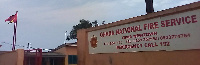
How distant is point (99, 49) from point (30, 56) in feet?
49.0

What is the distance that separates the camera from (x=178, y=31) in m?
7.51

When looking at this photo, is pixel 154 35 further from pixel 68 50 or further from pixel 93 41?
pixel 68 50

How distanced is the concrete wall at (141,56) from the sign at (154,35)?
125 millimetres

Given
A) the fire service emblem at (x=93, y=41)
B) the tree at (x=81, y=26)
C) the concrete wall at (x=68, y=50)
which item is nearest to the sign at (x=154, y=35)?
the fire service emblem at (x=93, y=41)

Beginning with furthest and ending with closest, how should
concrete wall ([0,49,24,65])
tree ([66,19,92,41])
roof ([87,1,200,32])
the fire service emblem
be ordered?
tree ([66,19,92,41]) < concrete wall ([0,49,24,65]) < the fire service emblem < roof ([87,1,200,32])

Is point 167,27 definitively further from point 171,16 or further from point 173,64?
point 173,64

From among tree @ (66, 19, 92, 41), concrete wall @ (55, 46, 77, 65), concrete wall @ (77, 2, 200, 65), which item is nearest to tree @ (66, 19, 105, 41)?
tree @ (66, 19, 92, 41)

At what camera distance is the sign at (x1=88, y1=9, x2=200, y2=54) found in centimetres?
719

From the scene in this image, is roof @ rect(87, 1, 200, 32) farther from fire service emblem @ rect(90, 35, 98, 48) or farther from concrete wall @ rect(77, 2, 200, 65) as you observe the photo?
fire service emblem @ rect(90, 35, 98, 48)

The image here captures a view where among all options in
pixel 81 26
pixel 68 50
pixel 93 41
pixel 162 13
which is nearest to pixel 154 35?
pixel 162 13

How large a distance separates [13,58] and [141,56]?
16.8 meters

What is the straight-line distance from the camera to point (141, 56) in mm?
8672

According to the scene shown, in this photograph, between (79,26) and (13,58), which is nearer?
(13,58)

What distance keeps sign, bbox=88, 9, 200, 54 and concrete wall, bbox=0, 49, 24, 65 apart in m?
12.8
